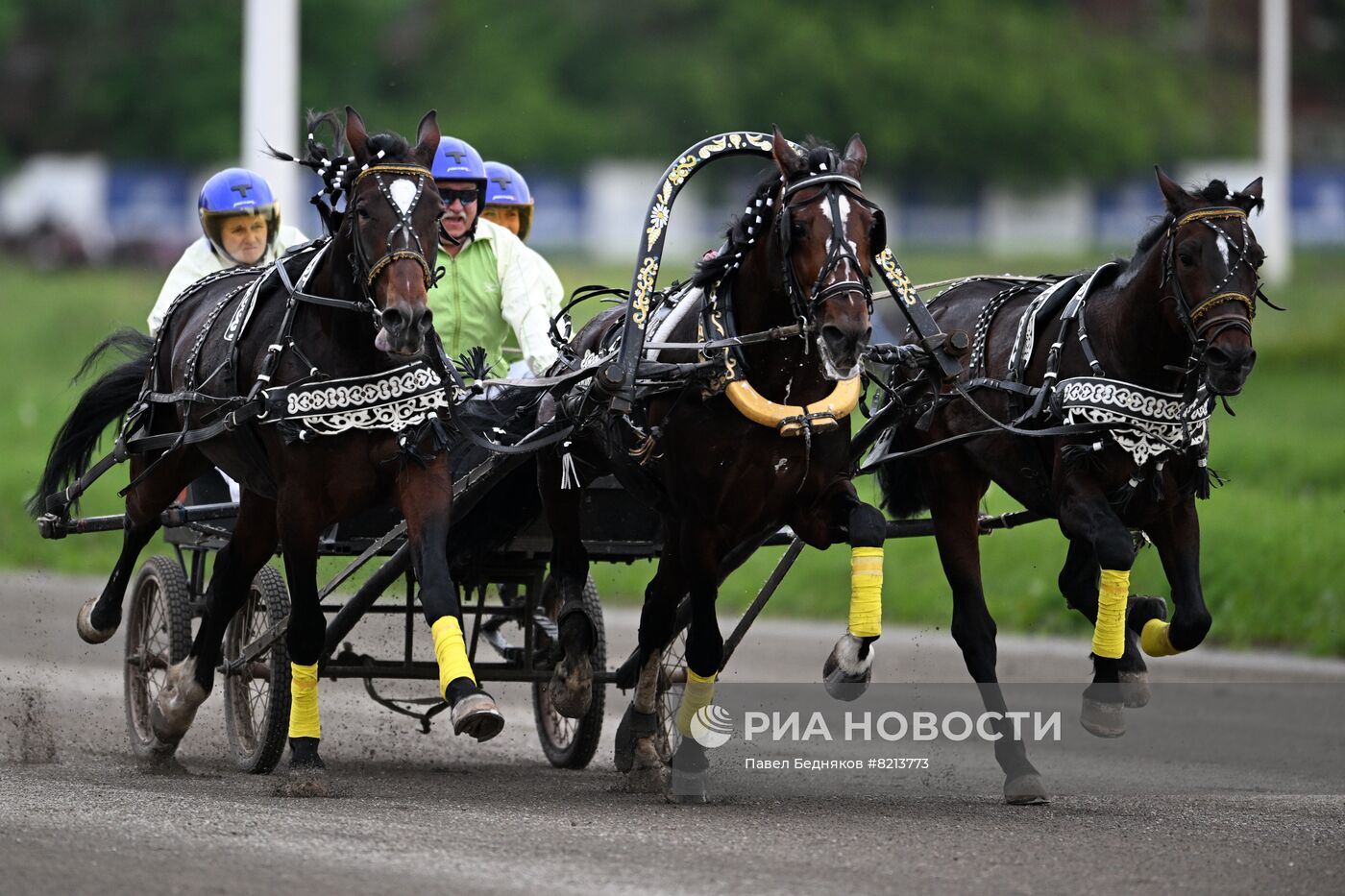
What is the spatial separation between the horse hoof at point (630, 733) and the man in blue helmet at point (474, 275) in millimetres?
1482

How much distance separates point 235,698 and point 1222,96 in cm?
3440

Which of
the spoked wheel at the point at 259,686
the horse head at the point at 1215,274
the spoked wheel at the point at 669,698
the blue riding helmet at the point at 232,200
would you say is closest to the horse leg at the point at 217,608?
the spoked wheel at the point at 259,686

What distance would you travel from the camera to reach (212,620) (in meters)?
7.69

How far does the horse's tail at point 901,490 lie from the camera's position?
327 inches

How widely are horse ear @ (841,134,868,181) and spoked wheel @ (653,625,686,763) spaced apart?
1.87 meters

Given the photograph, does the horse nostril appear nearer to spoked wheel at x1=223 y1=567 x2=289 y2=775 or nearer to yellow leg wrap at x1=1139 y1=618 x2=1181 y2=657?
yellow leg wrap at x1=1139 y1=618 x2=1181 y2=657

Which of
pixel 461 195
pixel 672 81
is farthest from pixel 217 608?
pixel 672 81

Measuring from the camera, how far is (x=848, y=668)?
21.3ft

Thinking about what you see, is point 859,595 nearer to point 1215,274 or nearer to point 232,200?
point 1215,274

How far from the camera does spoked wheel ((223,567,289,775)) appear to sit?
24.9 ft

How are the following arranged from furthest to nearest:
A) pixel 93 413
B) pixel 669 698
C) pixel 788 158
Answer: pixel 93 413, pixel 669 698, pixel 788 158

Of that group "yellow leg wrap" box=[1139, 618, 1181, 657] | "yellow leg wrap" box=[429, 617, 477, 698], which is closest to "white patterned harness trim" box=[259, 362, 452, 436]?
"yellow leg wrap" box=[429, 617, 477, 698]

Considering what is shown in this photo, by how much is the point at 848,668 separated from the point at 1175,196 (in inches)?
76.5

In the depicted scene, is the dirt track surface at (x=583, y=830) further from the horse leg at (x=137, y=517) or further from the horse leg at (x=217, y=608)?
the horse leg at (x=137, y=517)
